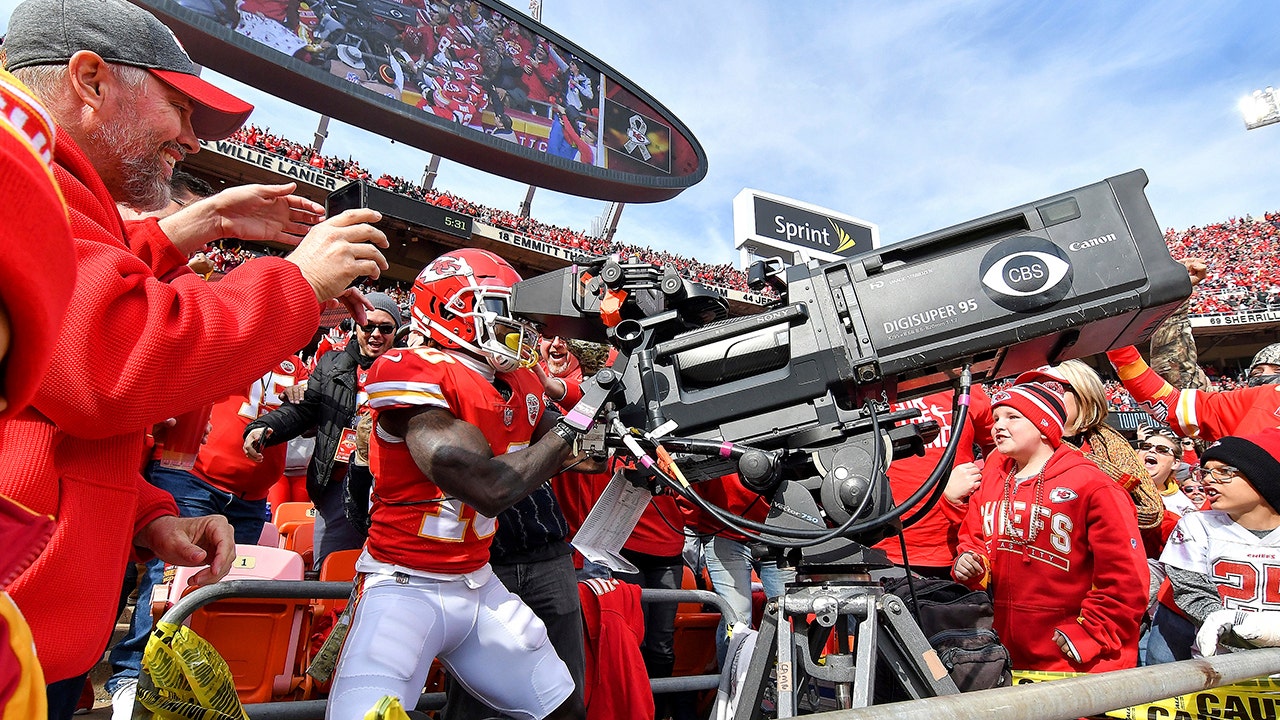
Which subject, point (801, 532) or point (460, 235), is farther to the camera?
point (460, 235)

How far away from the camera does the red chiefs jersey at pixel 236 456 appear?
406 centimetres

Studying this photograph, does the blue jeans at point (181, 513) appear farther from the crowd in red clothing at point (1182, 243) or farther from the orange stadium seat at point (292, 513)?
the crowd in red clothing at point (1182, 243)

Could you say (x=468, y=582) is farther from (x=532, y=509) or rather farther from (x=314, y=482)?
(x=314, y=482)

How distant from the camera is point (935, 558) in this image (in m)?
3.94

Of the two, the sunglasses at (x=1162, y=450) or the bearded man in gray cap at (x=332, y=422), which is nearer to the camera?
the bearded man in gray cap at (x=332, y=422)

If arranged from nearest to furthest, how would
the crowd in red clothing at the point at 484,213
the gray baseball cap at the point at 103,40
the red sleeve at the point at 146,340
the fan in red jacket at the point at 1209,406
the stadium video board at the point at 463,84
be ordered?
the red sleeve at the point at 146,340 < the gray baseball cap at the point at 103,40 < the fan in red jacket at the point at 1209,406 < the stadium video board at the point at 463,84 < the crowd in red clothing at the point at 484,213

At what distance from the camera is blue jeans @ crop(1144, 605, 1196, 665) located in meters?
3.78

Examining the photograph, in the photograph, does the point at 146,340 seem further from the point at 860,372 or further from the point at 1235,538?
the point at 1235,538

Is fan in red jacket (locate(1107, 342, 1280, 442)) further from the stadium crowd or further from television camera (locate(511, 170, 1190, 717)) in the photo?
television camera (locate(511, 170, 1190, 717))

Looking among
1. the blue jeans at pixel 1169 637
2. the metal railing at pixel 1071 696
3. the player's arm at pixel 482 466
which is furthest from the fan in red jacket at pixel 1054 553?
the player's arm at pixel 482 466

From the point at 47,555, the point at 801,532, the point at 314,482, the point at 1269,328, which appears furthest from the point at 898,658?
the point at 1269,328

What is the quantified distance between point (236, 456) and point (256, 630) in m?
1.49

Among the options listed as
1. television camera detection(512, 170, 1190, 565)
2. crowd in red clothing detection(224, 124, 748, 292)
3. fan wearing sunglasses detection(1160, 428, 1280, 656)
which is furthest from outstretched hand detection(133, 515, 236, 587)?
crowd in red clothing detection(224, 124, 748, 292)

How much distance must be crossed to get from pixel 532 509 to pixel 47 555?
69.7 inches
